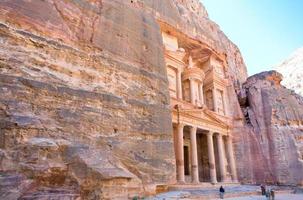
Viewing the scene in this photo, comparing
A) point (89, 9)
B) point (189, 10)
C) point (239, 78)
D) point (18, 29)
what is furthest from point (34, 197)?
point (239, 78)

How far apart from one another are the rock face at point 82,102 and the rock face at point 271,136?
12.0 meters

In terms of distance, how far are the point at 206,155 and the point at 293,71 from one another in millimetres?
37433

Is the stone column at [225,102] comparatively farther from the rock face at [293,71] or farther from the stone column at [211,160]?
the rock face at [293,71]

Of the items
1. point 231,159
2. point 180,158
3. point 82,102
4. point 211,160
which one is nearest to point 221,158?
point 231,159

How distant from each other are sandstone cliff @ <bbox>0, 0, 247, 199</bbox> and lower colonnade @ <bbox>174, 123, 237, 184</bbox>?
594 centimetres

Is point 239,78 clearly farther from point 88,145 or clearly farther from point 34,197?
point 34,197

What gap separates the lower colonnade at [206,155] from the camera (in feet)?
59.3

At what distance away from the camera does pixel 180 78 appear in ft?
70.7

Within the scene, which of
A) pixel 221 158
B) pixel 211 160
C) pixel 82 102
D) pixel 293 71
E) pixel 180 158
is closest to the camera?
pixel 82 102

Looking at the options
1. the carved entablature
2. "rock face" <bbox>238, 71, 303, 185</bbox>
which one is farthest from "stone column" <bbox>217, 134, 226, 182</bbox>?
the carved entablature

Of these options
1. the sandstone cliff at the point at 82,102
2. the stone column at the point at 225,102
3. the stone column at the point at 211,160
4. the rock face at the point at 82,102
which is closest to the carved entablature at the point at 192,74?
the stone column at the point at 225,102

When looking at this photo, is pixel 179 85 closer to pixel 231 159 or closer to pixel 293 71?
pixel 231 159

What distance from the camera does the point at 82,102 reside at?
1022 centimetres

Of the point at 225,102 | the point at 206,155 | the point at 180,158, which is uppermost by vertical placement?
the point at 225,102
